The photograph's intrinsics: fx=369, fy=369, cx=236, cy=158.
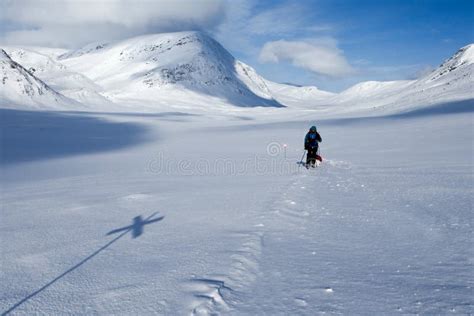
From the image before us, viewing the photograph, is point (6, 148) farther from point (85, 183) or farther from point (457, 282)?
point (457, 282)

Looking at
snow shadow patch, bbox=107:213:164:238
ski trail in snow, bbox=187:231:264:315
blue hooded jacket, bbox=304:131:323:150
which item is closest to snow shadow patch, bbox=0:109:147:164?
blue hooded jacket, bbox=304:131:323:150

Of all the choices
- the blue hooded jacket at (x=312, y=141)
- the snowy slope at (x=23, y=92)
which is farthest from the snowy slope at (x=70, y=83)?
the blue hooded jacket at (x=312, y=141)

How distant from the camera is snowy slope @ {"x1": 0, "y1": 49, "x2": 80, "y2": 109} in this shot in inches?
2338

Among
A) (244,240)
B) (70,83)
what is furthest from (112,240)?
(70,83)

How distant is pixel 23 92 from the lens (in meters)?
62.2

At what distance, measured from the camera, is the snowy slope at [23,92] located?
5938 centimetres

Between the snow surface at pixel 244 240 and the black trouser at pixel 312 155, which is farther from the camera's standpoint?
the black trouser at pixel 312 155

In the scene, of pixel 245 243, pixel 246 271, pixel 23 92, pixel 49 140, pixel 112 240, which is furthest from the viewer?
pixel 23 92

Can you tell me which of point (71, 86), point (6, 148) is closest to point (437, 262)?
point (6, 148)

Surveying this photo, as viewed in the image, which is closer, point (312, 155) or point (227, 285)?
point (227, 285)

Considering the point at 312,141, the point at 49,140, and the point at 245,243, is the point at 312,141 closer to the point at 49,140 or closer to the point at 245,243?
the point at 245,243

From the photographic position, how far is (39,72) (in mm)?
144375

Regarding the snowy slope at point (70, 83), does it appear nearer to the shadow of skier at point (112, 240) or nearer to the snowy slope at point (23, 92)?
the snowy slope at point (23, 92)

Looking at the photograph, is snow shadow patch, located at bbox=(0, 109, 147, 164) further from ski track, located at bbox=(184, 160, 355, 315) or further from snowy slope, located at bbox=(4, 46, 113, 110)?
snowy slope, located at bbox=(4, 46, 113, 110)
